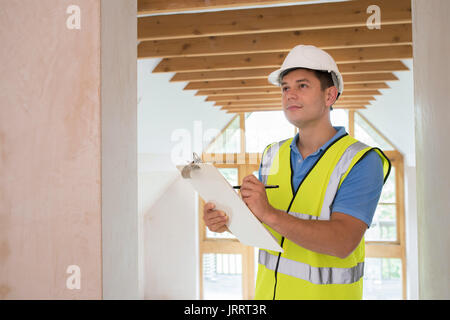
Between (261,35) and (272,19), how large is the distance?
0.44 metres

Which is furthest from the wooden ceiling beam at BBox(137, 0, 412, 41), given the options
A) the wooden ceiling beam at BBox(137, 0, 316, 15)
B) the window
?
the window

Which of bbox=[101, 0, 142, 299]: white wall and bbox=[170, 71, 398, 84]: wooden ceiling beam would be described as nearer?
→ bbox=[101, 0, 142, 299]: white wall

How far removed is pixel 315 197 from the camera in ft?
4.08

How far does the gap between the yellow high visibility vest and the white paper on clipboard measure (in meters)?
0.21

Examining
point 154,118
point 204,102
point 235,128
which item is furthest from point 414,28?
point 235,128

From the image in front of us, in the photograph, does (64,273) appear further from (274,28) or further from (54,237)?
(274,28)

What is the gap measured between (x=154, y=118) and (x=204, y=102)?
109cm

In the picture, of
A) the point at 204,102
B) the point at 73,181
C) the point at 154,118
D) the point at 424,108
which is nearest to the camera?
the point at 73,181

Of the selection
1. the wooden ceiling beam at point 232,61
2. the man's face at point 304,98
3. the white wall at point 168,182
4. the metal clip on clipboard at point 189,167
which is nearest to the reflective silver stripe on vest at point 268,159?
the man's face at point 304,98

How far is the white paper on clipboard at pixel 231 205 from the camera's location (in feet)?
3.43

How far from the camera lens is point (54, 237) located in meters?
1.10

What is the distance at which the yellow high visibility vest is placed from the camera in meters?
1.22

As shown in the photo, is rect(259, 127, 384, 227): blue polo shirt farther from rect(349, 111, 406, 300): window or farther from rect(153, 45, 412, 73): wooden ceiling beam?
rect(349, 111, 406, 300): window

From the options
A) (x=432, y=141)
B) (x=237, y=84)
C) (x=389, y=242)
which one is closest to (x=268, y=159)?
(x=432, y=141)
